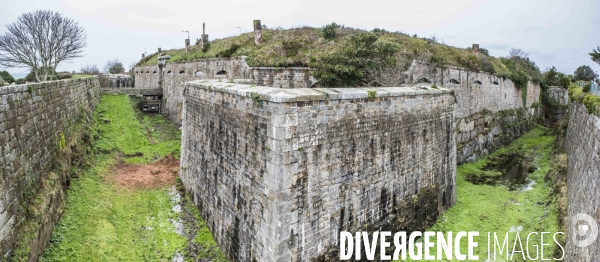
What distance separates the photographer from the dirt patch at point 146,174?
444 inches

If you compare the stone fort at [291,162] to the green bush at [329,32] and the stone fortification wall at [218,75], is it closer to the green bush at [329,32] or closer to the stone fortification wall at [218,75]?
the stone fortification wall at [218,75]

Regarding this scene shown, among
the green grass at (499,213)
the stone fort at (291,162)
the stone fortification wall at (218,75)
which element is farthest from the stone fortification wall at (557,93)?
the stone fort at (291,162)

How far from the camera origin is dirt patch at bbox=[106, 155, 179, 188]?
11.3m

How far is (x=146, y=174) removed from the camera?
12281 mm

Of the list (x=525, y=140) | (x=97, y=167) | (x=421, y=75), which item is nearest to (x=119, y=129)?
(x=97, y=167)

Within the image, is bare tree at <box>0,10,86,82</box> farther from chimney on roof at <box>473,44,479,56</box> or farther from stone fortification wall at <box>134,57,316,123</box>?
chimney on roof at <box>473,44,479,56</box>

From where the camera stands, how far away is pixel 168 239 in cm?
874

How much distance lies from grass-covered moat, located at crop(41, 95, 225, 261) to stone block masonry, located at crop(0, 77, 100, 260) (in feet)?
2.21

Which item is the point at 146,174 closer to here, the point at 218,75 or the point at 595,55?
the point at 218,75

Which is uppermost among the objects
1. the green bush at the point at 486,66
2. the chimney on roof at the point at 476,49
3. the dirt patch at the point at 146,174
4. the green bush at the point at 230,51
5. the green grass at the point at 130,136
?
the chimney on roof at the point at 476,49

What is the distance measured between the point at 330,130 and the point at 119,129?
40.6ft

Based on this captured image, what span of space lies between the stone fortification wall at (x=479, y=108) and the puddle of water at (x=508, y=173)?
41.0 inches

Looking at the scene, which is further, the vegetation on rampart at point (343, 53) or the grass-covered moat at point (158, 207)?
the vegetation on rampart at point (343, 53)

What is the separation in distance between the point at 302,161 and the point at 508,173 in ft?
45.6
